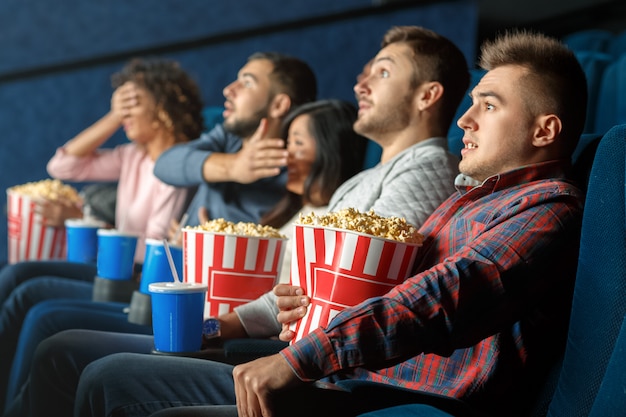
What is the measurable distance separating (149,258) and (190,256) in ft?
0.83

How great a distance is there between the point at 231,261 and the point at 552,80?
73cm

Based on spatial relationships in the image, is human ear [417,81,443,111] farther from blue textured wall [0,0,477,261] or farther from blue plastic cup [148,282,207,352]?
blue textured wall [0,0,477,261]

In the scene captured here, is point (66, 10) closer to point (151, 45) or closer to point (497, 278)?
point (151, 45)

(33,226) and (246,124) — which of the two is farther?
(33,226)

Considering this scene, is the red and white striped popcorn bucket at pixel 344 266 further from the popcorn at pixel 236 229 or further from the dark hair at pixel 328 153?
the dark hair at pixel 328 153

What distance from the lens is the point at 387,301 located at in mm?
1128

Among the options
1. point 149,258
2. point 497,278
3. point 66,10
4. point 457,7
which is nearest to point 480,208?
point 497,278

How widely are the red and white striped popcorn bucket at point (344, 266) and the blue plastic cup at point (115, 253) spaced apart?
0.90 m

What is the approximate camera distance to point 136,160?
3.14m

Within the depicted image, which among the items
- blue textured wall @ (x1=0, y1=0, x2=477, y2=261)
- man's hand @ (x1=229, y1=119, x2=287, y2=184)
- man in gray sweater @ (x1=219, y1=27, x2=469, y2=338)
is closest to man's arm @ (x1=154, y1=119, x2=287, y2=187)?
man's hand @ (x1=229, y1=119, x2=287, y2=184)

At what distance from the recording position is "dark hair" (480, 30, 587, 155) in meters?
1.37

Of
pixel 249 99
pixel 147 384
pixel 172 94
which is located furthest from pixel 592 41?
pixel 147 384

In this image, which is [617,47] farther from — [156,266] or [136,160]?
[156,266]

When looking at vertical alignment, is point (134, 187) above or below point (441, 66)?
below
